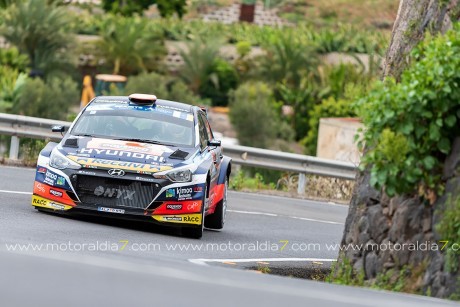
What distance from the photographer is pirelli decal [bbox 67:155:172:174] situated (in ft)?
43.0

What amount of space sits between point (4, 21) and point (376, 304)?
142 ft

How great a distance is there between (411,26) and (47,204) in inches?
192

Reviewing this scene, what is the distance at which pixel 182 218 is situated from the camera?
1340 cm

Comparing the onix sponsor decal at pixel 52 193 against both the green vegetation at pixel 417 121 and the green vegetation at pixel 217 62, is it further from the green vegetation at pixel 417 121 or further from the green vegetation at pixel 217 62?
the green vegetation at pixel 217 62

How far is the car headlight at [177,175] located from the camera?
517 inches

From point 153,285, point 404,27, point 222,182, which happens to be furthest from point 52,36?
point 153,285

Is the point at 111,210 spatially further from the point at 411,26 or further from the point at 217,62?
the point at 217,62

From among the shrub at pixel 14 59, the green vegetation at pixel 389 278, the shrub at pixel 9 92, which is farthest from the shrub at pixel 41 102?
the green vegetation at pixel 389 278

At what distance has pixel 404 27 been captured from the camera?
10945 mm

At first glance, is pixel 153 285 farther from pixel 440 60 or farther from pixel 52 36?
pixel 52 36

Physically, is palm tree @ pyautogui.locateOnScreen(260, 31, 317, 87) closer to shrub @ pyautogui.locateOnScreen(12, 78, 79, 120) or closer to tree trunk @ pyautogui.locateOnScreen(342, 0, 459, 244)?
shrub @ pyautogui.locateOnScreen(12, 78, 79, 120)

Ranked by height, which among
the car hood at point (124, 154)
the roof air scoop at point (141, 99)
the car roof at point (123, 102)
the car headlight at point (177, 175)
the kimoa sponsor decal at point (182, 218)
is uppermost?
the roof air scoop at point (141, 99)

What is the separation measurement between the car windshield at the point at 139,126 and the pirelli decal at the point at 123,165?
97 cm

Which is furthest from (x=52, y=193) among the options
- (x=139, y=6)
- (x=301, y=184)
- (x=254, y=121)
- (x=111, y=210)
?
(x=139, y=6)
